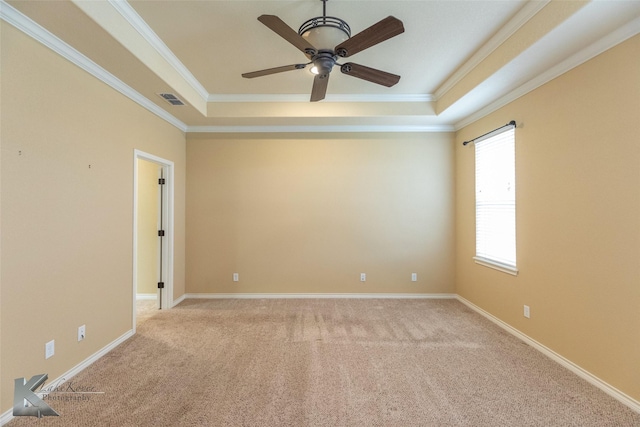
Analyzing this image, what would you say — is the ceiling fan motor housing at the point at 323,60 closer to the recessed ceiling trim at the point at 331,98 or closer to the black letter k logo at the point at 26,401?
the recessed ceiling trim at the point at 331,98

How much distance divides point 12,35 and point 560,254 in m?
4.51

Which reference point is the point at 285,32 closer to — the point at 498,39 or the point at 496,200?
the point at 498,39

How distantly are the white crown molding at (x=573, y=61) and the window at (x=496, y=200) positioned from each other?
34cm

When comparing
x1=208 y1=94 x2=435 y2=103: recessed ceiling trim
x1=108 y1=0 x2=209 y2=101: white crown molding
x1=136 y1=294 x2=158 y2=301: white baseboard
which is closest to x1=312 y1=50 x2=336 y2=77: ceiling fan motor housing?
x1=108 y1=0 x2=209 y2=101: white crown molding

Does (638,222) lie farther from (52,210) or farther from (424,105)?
(52,210)

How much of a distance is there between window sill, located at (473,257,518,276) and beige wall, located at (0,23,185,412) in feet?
13.8

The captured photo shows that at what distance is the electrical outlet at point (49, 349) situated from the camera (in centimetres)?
208

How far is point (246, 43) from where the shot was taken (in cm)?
263

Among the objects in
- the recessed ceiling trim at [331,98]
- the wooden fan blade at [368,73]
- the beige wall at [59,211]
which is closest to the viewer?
the beige wall at [59,211]

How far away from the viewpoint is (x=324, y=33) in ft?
6.45

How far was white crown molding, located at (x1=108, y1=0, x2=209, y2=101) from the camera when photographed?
6.91 ft

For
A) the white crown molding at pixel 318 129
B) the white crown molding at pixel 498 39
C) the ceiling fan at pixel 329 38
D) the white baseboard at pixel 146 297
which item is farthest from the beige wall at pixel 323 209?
the ceiling fan at pixel 329 38

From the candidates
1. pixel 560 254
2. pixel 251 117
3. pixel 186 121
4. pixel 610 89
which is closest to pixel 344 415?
pixel 560 254

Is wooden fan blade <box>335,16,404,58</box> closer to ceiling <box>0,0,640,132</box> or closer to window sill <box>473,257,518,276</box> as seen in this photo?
ceiling <box>0,0,640,132</box>
